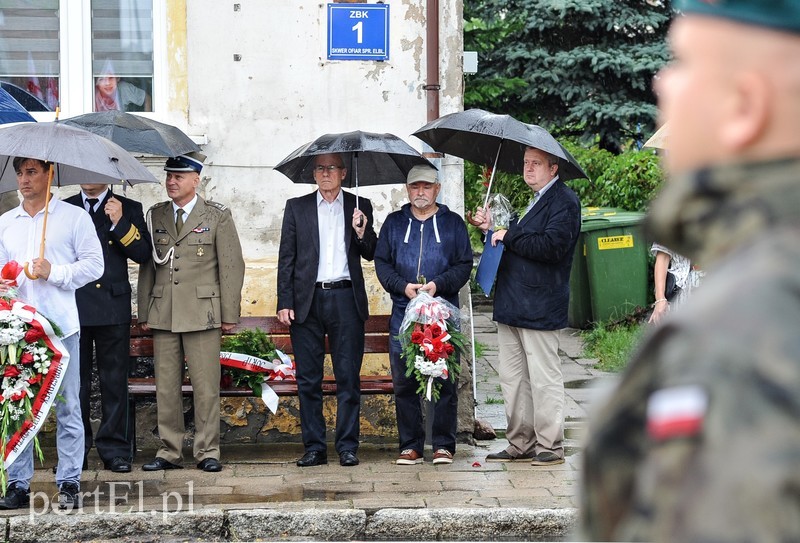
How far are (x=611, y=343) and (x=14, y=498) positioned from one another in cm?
673

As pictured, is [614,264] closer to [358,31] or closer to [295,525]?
[358,31]

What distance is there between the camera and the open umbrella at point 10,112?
7613 millimetres

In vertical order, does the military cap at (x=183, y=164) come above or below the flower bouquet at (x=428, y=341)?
above

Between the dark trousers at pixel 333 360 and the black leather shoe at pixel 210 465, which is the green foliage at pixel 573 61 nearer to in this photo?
the dark trousers at pixel 333 360

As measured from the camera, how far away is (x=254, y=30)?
29.3 ft

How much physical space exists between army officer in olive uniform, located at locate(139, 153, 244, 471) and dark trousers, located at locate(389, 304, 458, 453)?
110cm

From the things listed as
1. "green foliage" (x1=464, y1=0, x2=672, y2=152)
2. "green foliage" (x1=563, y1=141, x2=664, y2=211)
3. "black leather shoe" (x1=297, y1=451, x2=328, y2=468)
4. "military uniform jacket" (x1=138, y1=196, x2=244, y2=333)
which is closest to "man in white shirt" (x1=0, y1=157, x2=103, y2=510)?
"military uniform jacket" (x1=138, y1=196, x2=244, y2=333)

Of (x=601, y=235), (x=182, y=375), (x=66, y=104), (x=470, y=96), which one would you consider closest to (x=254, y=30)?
(x=66, y=104)

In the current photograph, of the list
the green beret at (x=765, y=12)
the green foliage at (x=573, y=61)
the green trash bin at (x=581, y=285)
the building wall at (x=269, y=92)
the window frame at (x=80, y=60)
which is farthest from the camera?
the green foliage at (x=573, y=61)

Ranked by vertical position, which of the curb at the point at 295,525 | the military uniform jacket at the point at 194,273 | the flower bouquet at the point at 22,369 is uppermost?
the military uniform jacket at the point at 194,273

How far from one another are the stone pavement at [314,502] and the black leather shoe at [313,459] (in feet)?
0.23

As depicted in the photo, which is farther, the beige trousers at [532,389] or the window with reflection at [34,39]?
the window with reflection at [34,39]

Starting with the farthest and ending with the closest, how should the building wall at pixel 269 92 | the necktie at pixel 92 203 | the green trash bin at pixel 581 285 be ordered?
the green trash bin at pixel 581 285 → the building wall at pixel 269 92 → the necktie at pixel 92 203

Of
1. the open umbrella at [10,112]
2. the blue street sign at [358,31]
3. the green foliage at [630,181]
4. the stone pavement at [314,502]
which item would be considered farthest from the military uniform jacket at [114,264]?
the green foliage at [630,181]
